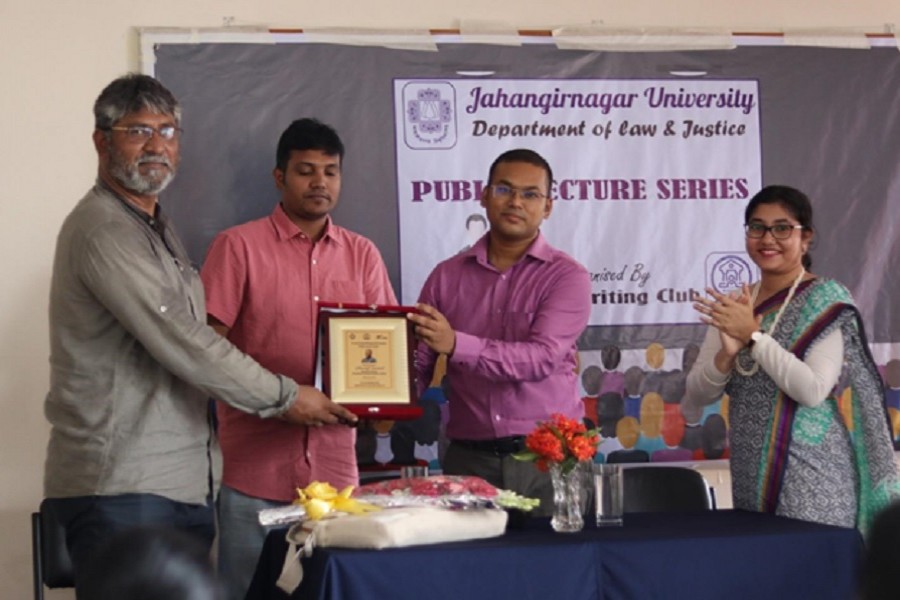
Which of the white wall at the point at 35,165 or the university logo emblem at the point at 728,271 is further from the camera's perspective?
the university logo emblem at the point at 728,271

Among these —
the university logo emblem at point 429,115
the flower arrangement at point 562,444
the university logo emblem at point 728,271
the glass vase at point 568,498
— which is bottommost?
the glass vase at point 568,498

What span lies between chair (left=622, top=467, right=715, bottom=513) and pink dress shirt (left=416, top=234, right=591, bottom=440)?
1.08 ft

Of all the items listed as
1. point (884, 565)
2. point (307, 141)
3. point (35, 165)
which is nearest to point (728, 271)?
point (307, 141)

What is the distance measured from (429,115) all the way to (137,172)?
1802 mm

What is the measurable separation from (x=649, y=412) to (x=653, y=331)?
313 millimetres

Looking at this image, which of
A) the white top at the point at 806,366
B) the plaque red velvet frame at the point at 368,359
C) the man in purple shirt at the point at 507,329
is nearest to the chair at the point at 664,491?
the man in purple shirt at the point at 507,329

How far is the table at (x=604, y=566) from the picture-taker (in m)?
2.71

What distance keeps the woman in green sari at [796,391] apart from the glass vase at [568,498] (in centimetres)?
71

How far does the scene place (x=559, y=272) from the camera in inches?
158

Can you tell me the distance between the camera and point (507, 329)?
3988 millimetres

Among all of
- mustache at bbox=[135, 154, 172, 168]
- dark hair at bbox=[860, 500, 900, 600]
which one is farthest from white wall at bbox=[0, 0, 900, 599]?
dark hair at bbox=[860, 500, 900, 600]

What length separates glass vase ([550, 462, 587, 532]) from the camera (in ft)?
9.99

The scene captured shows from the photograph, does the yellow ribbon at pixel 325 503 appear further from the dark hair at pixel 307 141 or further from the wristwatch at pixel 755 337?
the dark hair at pixel 307 141

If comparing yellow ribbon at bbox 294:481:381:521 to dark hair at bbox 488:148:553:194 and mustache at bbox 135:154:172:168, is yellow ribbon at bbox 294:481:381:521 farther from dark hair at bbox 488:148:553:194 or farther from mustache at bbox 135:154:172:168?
dark hair at bbox 488:148:553:194
